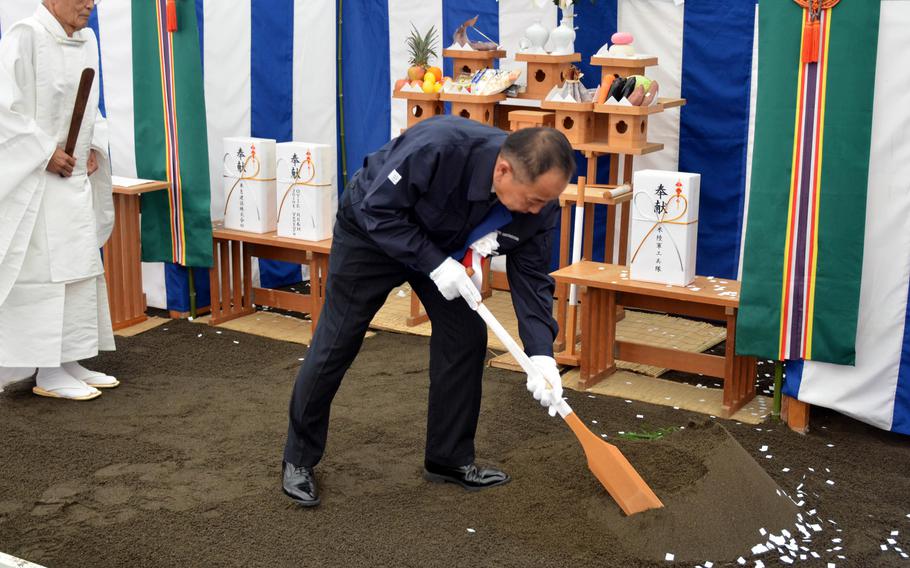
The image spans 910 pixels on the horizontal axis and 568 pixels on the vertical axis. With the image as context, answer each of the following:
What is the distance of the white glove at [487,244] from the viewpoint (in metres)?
3.04

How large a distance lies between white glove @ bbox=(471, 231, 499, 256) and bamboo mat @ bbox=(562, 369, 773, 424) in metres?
1.55

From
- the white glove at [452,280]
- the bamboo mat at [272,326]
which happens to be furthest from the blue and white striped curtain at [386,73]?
the white glove at [452,280]

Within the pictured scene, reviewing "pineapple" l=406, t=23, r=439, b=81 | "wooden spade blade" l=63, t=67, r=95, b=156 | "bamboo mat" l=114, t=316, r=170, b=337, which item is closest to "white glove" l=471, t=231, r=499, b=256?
"wooden spade blade" l=63, t=67, r=95, b=156

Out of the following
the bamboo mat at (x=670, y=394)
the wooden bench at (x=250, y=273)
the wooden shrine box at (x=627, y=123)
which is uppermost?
the wooden shrine box at (x=627, y=123)

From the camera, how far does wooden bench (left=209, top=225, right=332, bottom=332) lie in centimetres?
518

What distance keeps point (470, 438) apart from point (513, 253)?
26.3 inches

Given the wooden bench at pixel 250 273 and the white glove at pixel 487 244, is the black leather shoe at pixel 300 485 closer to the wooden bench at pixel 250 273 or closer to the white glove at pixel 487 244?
the white glove at pixel 487 244

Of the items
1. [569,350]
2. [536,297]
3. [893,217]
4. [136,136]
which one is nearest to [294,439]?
[536,297]

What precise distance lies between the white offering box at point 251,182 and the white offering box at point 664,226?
6.08ft

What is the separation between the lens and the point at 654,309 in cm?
446

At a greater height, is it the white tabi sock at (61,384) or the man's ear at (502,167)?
the man's ear at (502,167)

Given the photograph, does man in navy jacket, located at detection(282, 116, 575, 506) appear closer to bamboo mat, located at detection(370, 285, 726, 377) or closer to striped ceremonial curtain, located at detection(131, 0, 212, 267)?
bamboo mat, located at detection(370, 285, 726, 377)

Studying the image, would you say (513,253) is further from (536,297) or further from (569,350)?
(569,350)

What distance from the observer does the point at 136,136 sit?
17.6 ft
